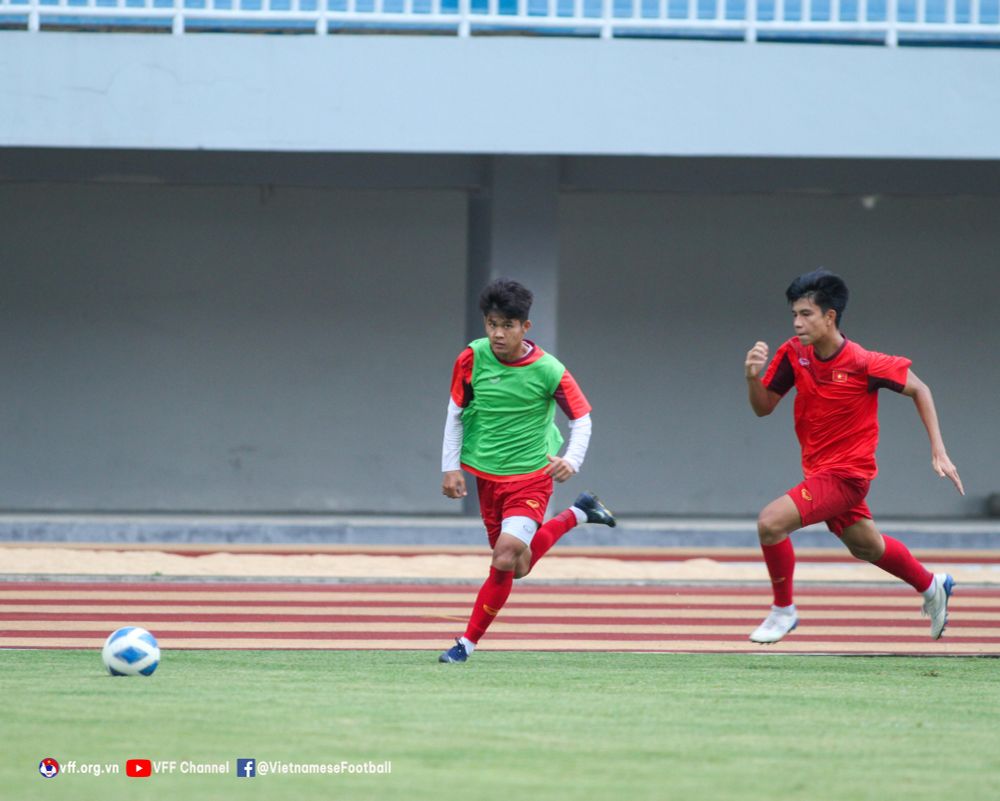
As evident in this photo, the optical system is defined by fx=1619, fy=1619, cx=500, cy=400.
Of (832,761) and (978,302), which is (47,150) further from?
(832,761)

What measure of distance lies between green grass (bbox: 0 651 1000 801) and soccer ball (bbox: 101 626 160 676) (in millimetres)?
74

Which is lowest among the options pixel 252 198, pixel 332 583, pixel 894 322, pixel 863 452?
pixel 332 583

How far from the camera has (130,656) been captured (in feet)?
21.5

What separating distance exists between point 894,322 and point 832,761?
13.7 meters

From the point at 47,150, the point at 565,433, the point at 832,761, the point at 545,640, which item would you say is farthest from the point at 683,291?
the point at 832,761

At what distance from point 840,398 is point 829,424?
16 centimetres

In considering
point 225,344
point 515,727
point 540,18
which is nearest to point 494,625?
point 515,727

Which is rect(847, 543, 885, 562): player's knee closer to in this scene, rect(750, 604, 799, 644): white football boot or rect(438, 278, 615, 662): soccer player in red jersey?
rect(750, 604, 799, 644): white football boot

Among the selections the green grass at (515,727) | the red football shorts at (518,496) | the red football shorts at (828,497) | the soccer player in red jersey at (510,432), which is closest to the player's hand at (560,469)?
the soccer player in red jersey at (510,432)

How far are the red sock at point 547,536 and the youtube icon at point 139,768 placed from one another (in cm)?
337

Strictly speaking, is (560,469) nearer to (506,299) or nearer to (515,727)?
(506,299)

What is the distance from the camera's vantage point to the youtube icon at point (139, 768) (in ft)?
14.6

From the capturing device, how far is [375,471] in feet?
57.9

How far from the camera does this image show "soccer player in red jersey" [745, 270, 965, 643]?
7867 mm
